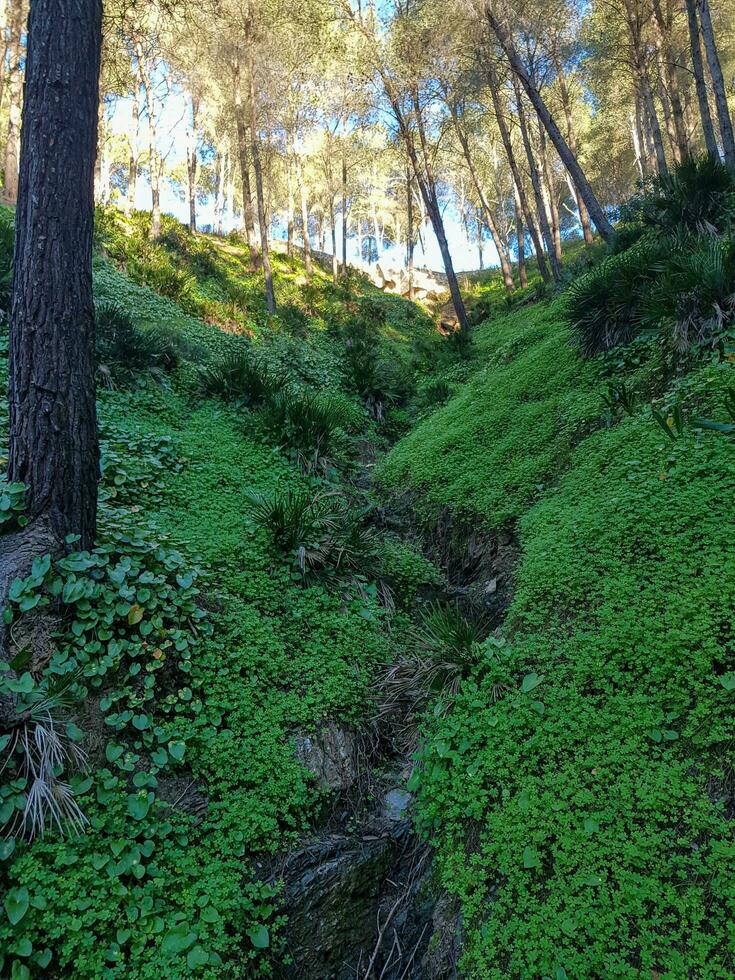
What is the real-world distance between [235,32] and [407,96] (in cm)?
496

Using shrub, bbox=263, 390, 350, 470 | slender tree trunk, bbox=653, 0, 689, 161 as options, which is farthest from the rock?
slender tree trunk, bbox=653, 0, 689, 161

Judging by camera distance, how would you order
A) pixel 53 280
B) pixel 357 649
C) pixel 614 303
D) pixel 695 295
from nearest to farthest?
pixel 53 280
pixel 357 649
pixel 695 295
pixel 614 303

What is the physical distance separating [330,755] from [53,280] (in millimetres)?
3531

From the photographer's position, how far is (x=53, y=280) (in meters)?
3.31

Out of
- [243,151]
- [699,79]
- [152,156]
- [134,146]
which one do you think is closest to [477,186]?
[243,151]

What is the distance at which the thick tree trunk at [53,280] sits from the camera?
3.30 m

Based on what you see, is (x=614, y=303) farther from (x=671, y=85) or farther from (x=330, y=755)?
(x=671, y=85)

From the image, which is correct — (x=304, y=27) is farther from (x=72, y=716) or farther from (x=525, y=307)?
(x=72, y=716)

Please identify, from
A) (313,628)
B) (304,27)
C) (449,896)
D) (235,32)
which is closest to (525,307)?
(235,32)

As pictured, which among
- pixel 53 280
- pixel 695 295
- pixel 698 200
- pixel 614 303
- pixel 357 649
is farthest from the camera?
pixel 698 200

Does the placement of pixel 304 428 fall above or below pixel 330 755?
above

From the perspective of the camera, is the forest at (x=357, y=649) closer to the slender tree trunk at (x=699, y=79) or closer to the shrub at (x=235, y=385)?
the shrub at (x=235, y=385)

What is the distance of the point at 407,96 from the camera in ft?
50.5

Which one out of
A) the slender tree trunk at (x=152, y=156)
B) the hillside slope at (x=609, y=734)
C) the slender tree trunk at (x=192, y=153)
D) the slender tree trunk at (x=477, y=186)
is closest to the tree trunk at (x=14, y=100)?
the slender tree trunk at (x=152, y=156)
